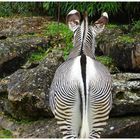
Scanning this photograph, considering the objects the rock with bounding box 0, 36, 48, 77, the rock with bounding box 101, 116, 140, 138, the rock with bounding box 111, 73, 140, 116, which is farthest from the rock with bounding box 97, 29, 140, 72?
the rock with bounding box 101, 116, 140, 138

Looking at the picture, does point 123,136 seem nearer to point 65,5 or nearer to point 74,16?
point 74,16

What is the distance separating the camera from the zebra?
224 inches

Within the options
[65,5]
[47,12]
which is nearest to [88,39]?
[65,5]

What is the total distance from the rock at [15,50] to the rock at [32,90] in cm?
113

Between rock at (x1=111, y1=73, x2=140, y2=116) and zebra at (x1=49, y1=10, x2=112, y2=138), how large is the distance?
1.49 meters

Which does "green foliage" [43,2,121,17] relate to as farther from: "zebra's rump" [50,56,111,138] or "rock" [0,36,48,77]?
"zebra's rump" [50,56,111,138]

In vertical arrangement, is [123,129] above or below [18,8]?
below

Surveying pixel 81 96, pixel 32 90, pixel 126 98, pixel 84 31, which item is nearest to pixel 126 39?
pixel 126 98

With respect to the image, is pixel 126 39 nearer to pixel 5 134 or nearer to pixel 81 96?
pixel 5 134

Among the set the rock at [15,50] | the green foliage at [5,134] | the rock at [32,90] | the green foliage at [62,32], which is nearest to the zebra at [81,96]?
the rock at [32,90]

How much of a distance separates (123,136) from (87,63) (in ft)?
6.01

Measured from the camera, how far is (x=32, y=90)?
7582mm

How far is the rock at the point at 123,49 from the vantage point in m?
8.55

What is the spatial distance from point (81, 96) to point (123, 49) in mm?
3081
